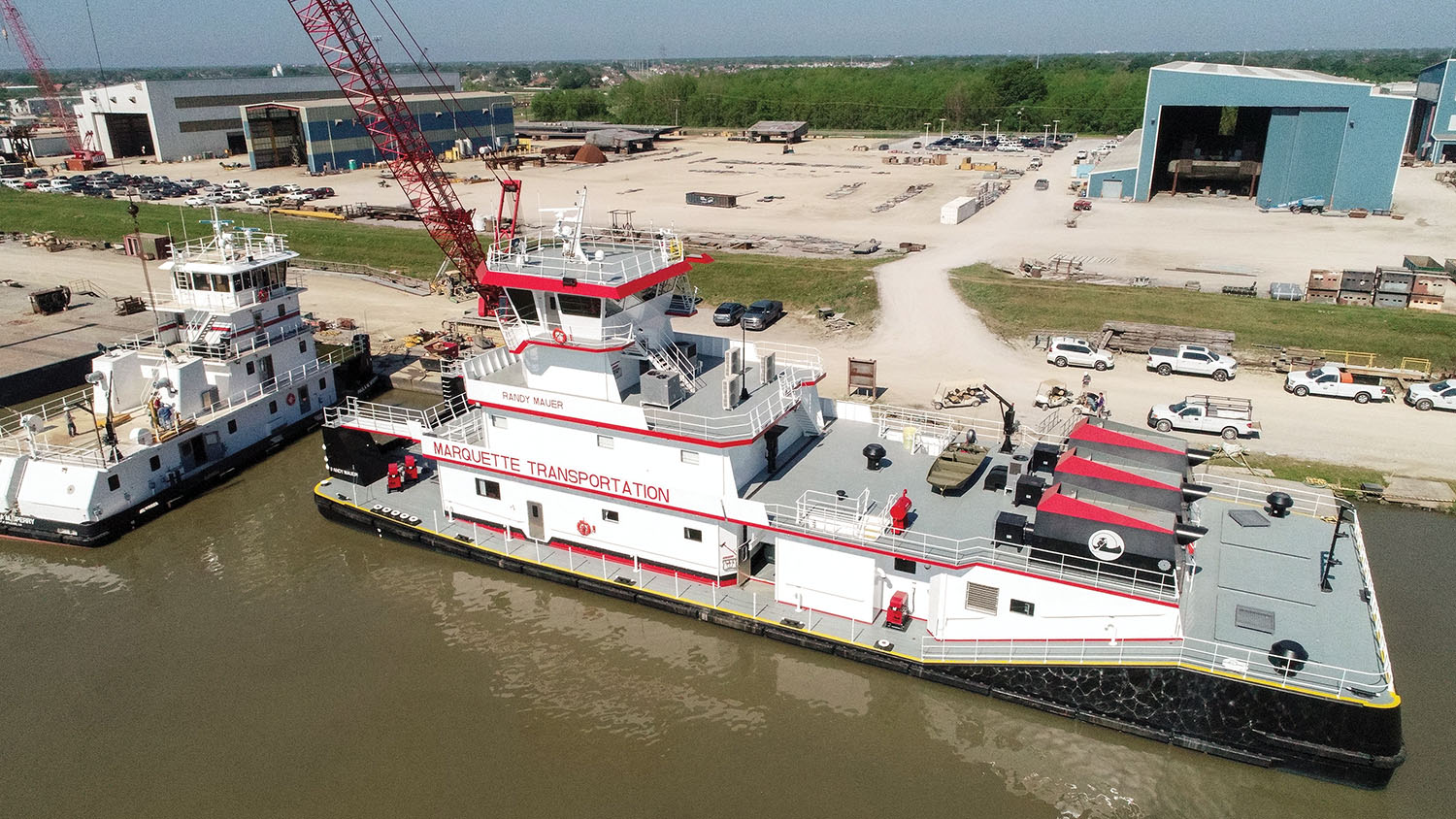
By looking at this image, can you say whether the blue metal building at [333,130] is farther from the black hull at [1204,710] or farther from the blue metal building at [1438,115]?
the blue metal building at [1438,115]

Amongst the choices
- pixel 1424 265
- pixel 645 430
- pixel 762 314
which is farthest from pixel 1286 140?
pixel 645 430

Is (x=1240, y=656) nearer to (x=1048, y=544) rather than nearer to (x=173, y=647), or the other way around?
(x=1048, y=544)

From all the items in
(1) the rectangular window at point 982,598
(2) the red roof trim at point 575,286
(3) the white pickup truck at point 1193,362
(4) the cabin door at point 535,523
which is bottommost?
(4) the cabin door at point 535,523

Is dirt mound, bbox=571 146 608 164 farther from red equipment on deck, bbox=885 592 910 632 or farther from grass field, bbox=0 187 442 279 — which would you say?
red equipment on deck, bbox=885 592 910 632

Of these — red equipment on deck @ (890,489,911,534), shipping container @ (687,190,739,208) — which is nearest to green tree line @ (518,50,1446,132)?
shipping container @ (687,190,739,208)

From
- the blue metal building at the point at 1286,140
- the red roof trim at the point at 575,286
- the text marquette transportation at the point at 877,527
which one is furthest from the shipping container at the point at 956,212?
the red roof trim at the point at 575,286
